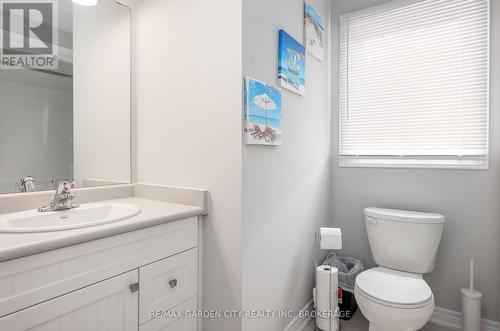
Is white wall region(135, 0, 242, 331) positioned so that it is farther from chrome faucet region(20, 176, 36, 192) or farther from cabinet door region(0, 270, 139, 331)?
chrome faucet region(20, 176, 36, 192)

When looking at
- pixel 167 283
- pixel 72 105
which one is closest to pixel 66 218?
pixel 167 283

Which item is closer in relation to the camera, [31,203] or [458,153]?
[31,203]

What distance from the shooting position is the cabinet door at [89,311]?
0.83 meters

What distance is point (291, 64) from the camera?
5.39 ft

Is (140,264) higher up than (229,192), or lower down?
lower down

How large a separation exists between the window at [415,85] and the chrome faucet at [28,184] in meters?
2.08

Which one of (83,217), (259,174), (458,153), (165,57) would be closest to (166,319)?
(83,217)

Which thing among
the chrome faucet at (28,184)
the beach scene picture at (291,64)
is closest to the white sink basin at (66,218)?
the chrome faucet at (28,184)

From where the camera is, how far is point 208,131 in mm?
1399

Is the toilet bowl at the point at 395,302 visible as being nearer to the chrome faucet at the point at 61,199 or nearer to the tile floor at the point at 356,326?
the tile floor at the point at 356,326

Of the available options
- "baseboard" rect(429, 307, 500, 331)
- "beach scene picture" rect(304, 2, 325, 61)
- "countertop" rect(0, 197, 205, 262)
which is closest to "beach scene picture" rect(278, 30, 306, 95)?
"beach scene picture" rect(304, 2, 325, 61)

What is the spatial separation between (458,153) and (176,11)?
2.02 m

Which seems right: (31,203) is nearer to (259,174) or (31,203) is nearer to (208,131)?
(208,131)

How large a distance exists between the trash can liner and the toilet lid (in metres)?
0.20
